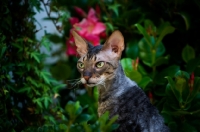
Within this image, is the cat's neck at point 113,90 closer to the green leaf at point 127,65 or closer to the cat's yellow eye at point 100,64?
the cat's yellow eye at point 100,64

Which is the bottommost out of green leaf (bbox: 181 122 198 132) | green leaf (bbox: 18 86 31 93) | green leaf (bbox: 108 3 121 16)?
green leaf (bbox: 181 122 198 132)

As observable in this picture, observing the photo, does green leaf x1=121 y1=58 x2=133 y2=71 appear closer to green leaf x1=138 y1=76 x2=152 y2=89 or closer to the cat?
green leaf x1=138 y1=76 x2=152 y2=89

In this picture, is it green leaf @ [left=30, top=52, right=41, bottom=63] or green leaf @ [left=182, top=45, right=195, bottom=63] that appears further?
green leaf @ [left=182, top=45, right=195, bottom=63]

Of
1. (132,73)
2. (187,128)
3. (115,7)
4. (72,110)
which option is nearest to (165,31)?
(132,73)

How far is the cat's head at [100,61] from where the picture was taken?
87.4 inches

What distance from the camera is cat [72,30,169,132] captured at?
2262mm

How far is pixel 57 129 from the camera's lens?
2.09 metres

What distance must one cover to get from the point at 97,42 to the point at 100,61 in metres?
1.02

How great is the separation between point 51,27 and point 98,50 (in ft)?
8.39

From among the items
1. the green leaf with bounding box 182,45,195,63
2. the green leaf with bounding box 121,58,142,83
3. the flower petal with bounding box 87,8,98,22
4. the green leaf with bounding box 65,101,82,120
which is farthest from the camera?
the flower petal with bounding box 87,8,98,22

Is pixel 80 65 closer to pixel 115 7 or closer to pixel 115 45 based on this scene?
pixel 115 45

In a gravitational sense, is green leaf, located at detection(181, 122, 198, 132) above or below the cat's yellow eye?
below

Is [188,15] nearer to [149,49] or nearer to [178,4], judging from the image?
[178,4]

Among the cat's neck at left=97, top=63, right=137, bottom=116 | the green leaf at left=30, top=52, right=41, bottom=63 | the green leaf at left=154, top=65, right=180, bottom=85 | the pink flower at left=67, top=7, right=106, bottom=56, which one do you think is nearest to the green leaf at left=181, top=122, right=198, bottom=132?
the cat's neck at left=97, top=63, right=137, bottom=116
